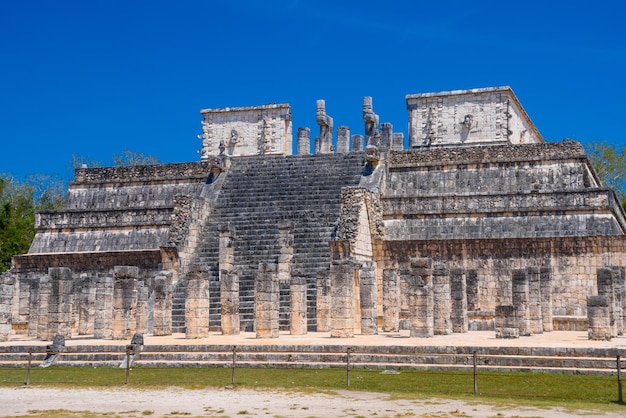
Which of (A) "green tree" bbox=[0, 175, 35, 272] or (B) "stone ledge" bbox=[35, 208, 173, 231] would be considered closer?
(B) "stone ledge" bbox=[35, 208, 173, 231]

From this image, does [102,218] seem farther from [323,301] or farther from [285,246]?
[323,301]

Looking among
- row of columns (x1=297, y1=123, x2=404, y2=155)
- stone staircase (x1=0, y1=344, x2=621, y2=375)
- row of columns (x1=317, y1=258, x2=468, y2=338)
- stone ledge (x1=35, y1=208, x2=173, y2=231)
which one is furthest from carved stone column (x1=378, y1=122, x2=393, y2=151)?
stone staircase (x1=0, y1=344, x2=621, y2=375)

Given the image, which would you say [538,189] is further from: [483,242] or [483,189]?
[483,242]

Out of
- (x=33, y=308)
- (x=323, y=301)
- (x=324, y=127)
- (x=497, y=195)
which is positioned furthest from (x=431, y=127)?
(x=33, y=308)

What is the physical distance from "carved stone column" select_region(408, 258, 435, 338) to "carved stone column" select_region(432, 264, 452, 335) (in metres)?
0.43

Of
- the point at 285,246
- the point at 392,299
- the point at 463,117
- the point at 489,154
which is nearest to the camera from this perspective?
the point at 392,299

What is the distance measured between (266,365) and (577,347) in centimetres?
564

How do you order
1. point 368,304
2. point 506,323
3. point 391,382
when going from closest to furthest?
point 391,382
point 506,323
point 368,304

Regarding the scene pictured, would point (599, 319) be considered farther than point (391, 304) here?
No

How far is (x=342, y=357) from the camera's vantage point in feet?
55.8

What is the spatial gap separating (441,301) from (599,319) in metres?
3.69

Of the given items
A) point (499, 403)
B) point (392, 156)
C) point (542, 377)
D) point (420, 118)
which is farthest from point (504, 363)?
point (420, 118)

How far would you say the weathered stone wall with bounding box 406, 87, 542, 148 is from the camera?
1320 inches

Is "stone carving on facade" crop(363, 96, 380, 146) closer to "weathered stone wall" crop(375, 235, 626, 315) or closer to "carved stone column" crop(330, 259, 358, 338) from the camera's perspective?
"weathered stone wall" crop(375, 235, 626, 315)
